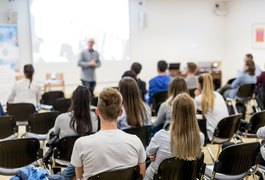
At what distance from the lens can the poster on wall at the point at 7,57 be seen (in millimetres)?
7750

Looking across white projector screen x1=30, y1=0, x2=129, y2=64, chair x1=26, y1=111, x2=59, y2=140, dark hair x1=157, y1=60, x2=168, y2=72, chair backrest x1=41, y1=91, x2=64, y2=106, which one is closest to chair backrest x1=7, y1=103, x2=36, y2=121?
chair x1=26, y1=111, x2=59, y2=140

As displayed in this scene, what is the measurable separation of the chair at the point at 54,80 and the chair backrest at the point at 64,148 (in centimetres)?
547

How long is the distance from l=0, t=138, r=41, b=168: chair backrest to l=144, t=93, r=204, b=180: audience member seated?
1109 millimetres

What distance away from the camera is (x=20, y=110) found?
486cm

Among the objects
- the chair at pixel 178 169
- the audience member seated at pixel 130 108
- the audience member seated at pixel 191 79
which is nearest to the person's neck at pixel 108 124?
the chair at pixel 178 169

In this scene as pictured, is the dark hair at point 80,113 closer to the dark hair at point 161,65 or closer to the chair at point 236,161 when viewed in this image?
the chair at point 236,161

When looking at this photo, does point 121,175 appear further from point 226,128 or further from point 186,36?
point 186,36

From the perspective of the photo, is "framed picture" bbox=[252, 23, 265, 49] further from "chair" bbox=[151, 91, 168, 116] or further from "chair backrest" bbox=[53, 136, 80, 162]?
"chair backrest" bbox=[53, 136, 80, 162]

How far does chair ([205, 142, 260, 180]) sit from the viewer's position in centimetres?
275

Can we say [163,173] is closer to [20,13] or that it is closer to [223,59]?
[20,13]

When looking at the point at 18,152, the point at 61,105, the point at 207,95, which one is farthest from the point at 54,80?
the point at 18,152

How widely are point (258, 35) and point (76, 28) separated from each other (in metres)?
5.04

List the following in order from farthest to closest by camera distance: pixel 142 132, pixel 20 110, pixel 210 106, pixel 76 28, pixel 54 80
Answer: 1. pixel 76 28
2. pixel 54 80
3. pixel 20 110
4. pixel 210 106
5. pixel 142 132

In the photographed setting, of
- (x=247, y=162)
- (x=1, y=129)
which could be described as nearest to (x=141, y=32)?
(x=1, y=129)
